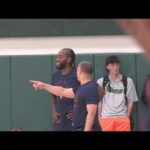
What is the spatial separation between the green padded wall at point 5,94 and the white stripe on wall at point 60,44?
→ 6.6 inches

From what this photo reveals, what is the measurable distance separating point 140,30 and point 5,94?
7.79 meters

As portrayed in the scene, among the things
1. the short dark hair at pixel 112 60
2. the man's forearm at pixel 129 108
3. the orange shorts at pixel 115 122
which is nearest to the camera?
the orange shorts at pixel 115 122

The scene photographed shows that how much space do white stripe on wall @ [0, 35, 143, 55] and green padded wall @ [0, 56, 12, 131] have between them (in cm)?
17

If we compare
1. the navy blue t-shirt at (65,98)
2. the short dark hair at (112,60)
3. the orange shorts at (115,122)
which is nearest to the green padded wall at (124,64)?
the short dark hair at (112,60)

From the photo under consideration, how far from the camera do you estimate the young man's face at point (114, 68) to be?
7.63m

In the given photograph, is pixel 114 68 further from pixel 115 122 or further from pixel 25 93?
pixel 25 93

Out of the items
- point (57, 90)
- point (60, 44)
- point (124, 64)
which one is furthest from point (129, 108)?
point (57, 90)

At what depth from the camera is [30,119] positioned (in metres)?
8.64

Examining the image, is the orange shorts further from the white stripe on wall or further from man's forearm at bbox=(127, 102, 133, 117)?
the white stripe on wall

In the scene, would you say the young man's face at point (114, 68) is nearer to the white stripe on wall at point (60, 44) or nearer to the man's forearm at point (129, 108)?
the man's forearm at point (129, 108)

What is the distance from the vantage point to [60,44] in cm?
864

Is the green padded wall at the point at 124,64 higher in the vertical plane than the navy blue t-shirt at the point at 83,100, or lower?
higher
